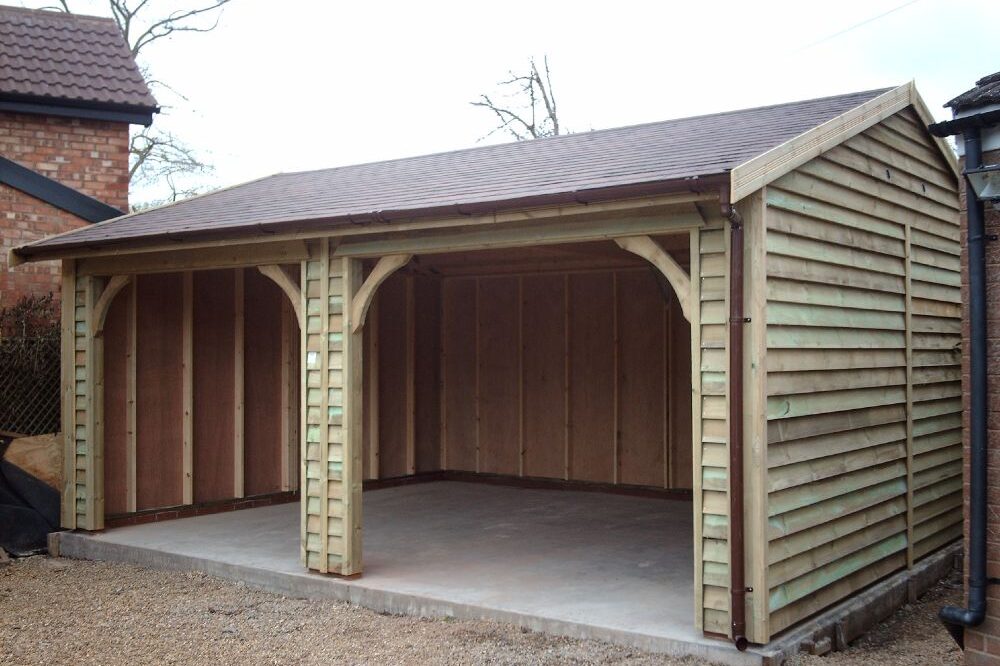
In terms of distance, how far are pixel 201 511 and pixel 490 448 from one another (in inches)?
135

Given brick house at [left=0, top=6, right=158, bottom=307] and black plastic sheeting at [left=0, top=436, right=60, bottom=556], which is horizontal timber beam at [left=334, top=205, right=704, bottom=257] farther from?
brick house at [left=0, top=6, right=158, bottom=307]

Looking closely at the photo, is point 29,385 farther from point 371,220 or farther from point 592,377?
point 592,377

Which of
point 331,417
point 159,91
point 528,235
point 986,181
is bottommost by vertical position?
point 331,417

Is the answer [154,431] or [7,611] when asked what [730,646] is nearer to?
[7,611]

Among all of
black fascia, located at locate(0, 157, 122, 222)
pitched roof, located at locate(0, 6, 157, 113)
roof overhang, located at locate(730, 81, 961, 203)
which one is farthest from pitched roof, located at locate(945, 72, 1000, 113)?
pitched roof, located at locate(0, 6, 157, 113)

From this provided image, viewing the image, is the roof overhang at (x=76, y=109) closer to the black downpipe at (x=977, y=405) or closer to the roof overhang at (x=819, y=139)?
the roof overhang at (x=819, y=139)

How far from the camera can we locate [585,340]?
34.1 ft

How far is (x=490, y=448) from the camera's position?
1112 centimetres

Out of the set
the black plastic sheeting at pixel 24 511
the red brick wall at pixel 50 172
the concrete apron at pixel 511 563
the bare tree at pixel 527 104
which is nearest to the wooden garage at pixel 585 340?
the concrete apron at pixel 511 563

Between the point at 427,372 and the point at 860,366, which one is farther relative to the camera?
the point at 427,372

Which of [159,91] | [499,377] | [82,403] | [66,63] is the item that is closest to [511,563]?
[82,403]

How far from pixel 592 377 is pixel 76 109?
6.24m

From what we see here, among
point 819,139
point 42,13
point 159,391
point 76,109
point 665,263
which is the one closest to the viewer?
point 665,263

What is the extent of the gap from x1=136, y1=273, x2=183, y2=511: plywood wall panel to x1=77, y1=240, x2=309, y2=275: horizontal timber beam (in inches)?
23.3
